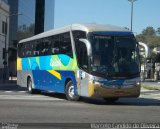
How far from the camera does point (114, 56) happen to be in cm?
2241

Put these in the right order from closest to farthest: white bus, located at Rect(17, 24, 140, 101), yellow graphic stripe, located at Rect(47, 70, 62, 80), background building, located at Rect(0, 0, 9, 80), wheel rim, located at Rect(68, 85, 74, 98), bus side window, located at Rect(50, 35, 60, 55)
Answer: white bus, located at Rect(17, 24, 140, 101)
wheel rim, located at Rect(68, 85, 74, 98)
yellow graphic stripe, located at Rect(47, 70, 62, 80)
bus side window, located at Rect(50, 35, 60, 55)
background building, located at Rect(0, 0, 9, 80)

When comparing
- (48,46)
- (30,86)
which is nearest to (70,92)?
(48,46)

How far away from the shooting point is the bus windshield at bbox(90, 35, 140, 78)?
73.0 ft

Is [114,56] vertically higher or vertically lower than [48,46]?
lower

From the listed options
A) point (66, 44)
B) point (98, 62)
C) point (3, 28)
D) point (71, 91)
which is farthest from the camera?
point (3, 28)

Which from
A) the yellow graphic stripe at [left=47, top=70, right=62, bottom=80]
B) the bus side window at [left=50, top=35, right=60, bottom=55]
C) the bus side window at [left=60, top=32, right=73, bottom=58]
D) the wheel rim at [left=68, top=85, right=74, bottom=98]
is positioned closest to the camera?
the bus side window at [left=60, top=32, right=73, bottom=58]

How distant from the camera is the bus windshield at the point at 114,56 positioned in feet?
73.0

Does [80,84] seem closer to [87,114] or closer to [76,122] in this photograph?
[87,114]

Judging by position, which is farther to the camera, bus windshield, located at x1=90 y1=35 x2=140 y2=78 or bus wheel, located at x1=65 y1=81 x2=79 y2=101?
bus wheel, located at x1=65 y1=81 x2=79 y2=101

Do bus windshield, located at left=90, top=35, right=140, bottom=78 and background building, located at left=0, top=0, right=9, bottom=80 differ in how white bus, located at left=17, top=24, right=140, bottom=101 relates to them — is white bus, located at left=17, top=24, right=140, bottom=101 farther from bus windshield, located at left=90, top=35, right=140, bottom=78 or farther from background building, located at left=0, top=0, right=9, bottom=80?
background building, located at left=0, top=0, right=9, bottom=80

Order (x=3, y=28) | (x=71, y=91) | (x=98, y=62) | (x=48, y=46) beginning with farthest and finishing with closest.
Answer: (x=3, y=28) < (x=48, y=46) < (x=71, y=91) < (x=98, y=62)

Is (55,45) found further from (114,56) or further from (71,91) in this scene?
(114,56)

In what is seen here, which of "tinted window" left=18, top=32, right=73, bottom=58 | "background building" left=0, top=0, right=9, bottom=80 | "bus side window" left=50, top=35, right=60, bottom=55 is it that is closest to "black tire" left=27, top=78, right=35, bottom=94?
"tinted window" left=18, top=32, right=73, bottom=58

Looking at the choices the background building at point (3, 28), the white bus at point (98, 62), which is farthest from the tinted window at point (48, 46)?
the background building at point (3, 28)
